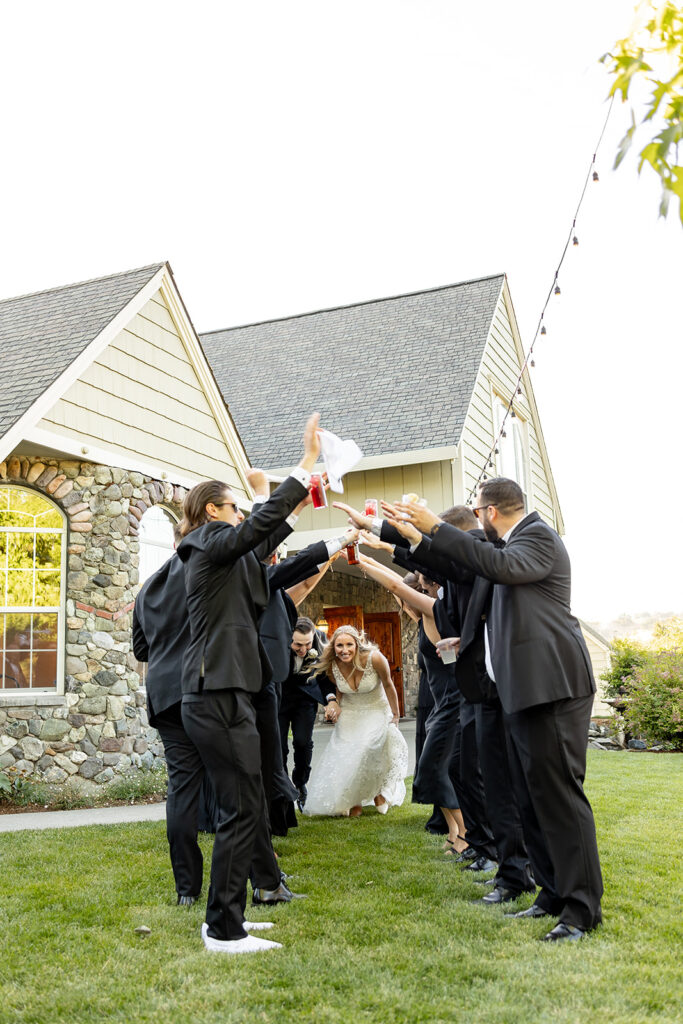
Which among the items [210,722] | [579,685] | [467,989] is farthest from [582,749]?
[210,722]

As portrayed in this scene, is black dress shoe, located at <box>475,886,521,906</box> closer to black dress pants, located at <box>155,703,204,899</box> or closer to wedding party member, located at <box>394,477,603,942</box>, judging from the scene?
wedding party member, located at <box>394,477,603,942</box>

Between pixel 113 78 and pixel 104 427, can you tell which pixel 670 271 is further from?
pixel 113 78

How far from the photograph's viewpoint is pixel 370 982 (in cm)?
313

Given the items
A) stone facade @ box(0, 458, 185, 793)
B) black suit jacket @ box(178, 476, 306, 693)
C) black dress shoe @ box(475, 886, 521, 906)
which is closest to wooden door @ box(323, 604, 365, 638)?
stone facade @ box(0, 458, 185, 793)

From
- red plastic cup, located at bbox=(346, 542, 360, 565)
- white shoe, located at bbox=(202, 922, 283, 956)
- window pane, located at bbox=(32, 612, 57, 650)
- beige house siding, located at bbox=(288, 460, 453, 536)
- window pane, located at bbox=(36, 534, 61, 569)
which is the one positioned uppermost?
beige house siding, located at bbox=(288, 460, 453, 536)

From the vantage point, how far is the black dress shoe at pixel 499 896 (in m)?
4.16

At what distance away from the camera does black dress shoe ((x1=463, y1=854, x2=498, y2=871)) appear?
4895 mm

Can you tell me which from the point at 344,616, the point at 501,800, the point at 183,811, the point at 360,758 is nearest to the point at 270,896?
the point at 183,811

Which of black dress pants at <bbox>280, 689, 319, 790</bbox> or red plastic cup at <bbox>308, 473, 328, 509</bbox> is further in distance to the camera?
black dress pants at <bbox>280, 689, 319, 790</bbox>

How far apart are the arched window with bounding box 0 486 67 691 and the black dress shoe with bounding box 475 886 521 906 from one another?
536 centimetres

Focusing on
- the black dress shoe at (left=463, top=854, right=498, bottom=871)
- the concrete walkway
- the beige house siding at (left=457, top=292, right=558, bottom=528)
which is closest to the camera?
the black dress shoe at (left=463, top=854, right=498, bottom=871)

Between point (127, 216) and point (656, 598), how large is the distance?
53.1 meters

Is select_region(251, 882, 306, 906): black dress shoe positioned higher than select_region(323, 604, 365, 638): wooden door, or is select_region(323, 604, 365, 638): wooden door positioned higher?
select_region(323, 604, 365, 638): wooden door

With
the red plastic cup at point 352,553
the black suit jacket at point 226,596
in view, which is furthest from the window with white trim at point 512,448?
the black suit jacket at point 226,596
